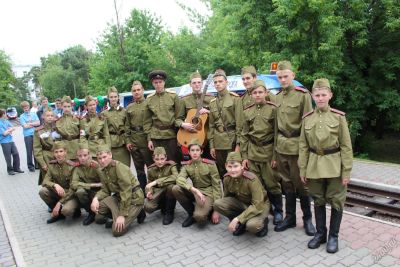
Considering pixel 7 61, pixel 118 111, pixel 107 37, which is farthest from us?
pixel 7 61

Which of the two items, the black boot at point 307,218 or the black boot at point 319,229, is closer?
the black boot at point 319,229

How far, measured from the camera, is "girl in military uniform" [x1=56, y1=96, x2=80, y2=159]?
7.16 meters

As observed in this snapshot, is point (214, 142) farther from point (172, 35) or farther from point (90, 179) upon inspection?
point (172, 35)

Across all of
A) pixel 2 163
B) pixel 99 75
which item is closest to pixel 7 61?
pixel 99 75

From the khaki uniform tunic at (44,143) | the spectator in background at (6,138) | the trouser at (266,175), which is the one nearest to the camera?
the trouser at (266,175)

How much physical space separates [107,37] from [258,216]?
22.4m

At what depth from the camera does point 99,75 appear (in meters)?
24.9

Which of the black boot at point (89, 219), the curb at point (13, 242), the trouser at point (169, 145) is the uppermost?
the trouser at point (169, 145)

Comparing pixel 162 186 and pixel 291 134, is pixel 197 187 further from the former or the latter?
pixel 291 134

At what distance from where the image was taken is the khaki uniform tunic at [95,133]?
6.77 m

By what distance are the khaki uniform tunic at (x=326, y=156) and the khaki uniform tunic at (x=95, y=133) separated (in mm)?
3757

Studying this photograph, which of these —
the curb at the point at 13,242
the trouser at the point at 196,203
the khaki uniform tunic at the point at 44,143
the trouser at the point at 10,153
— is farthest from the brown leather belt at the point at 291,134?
the trouser at the point at 10,153

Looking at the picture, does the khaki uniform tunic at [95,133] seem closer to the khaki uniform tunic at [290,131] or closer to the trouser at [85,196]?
the trouser at [85,196]

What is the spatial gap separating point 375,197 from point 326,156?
3.22m
